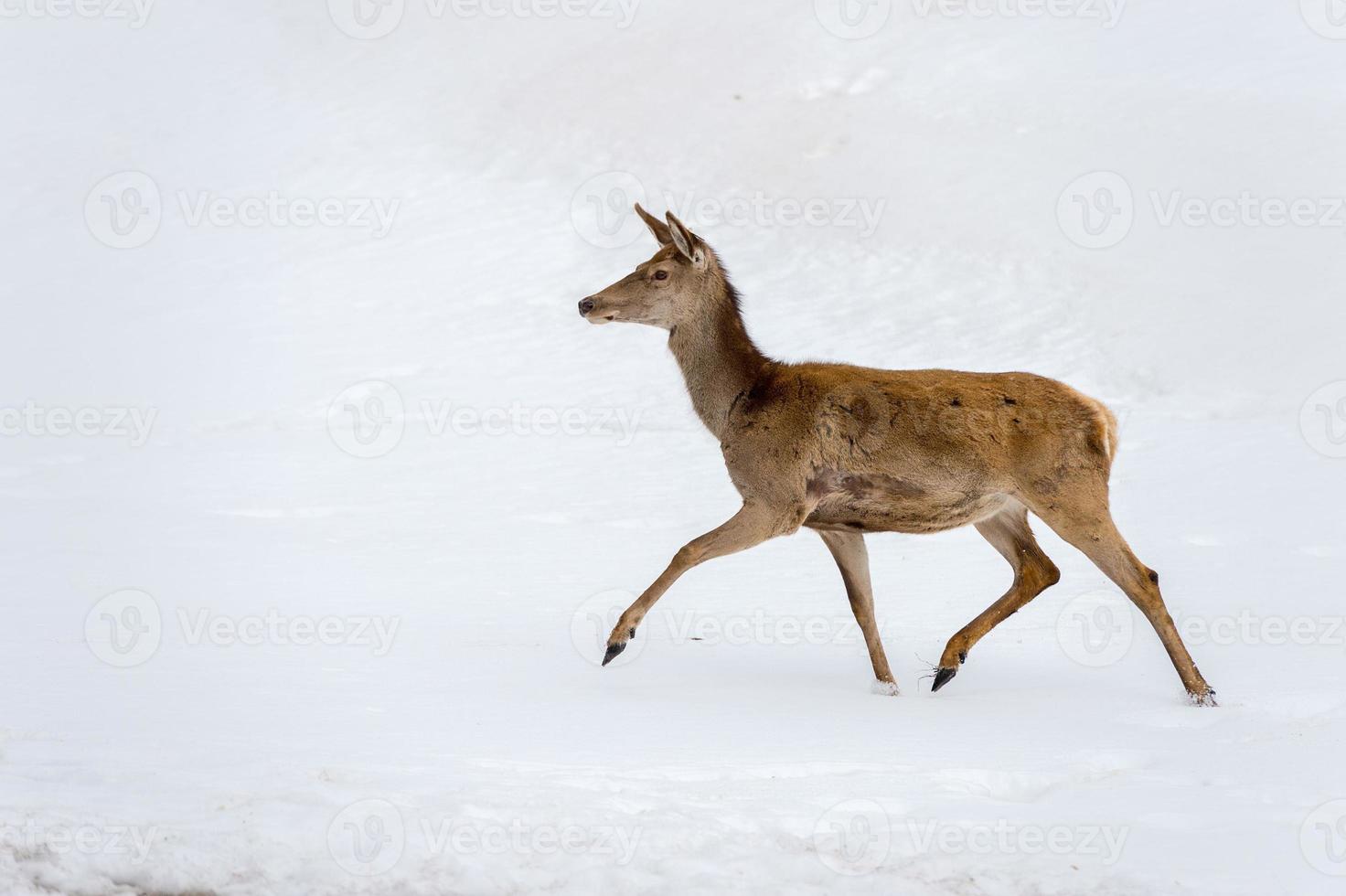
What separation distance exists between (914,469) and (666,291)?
6.42 feet

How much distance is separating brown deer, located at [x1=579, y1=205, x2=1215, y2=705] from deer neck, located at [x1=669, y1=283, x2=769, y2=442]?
0.5 inches

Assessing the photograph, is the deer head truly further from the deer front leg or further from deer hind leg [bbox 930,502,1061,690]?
deer hind leg [bbox 930,502,1061,690]

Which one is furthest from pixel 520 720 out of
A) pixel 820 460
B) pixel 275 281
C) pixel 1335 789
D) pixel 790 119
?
pixel 790 119

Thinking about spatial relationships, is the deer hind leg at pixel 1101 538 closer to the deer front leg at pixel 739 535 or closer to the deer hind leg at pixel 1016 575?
the deer hind leg at pixel 1016 575

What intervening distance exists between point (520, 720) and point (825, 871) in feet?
7.39

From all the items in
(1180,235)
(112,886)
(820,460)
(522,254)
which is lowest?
(112,886)

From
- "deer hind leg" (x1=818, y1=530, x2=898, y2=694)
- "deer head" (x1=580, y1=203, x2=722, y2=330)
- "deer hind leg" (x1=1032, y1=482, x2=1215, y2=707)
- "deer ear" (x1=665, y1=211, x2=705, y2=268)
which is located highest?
"deer ear" (x1=665, y1=211, x2=705, y2=268)

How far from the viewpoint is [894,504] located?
8.08m

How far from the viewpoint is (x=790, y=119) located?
75.6 ft

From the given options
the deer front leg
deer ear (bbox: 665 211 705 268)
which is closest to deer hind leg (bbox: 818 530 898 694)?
the deer front leg

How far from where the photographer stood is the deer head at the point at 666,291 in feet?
29.1

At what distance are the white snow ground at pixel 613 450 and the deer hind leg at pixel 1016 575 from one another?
27 cm

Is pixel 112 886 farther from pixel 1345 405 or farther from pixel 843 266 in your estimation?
pixel 843 266

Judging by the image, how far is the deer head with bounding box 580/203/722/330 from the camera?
349 inches
